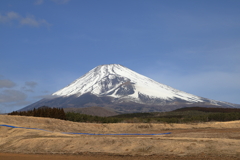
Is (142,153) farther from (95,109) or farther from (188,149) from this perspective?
(95,109)

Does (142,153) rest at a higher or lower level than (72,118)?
lower

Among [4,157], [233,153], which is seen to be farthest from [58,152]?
[233,153]

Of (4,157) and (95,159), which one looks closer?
(95,159)

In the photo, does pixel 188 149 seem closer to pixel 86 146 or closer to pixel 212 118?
pixel 86 146

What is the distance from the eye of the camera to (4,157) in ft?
51.5

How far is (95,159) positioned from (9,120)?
18.4 meters

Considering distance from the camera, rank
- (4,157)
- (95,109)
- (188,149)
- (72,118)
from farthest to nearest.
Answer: (95,109)
(72,118)
(4,157)
(188,149)

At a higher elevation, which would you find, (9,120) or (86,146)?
(9,120)

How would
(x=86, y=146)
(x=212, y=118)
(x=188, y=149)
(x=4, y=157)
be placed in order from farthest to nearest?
(x=212, y=118)
(x=86, y=146)
(x=4, y=157)
(x=188, y=149)

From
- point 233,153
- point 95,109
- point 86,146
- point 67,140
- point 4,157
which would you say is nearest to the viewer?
point 233,153

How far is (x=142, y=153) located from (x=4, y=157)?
7167 millimetres

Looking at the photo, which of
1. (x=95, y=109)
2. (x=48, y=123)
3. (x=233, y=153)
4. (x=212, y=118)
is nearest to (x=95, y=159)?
(x=233, y=153)

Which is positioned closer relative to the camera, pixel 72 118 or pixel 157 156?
→ pixel 157 156

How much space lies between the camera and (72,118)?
4275 cm
